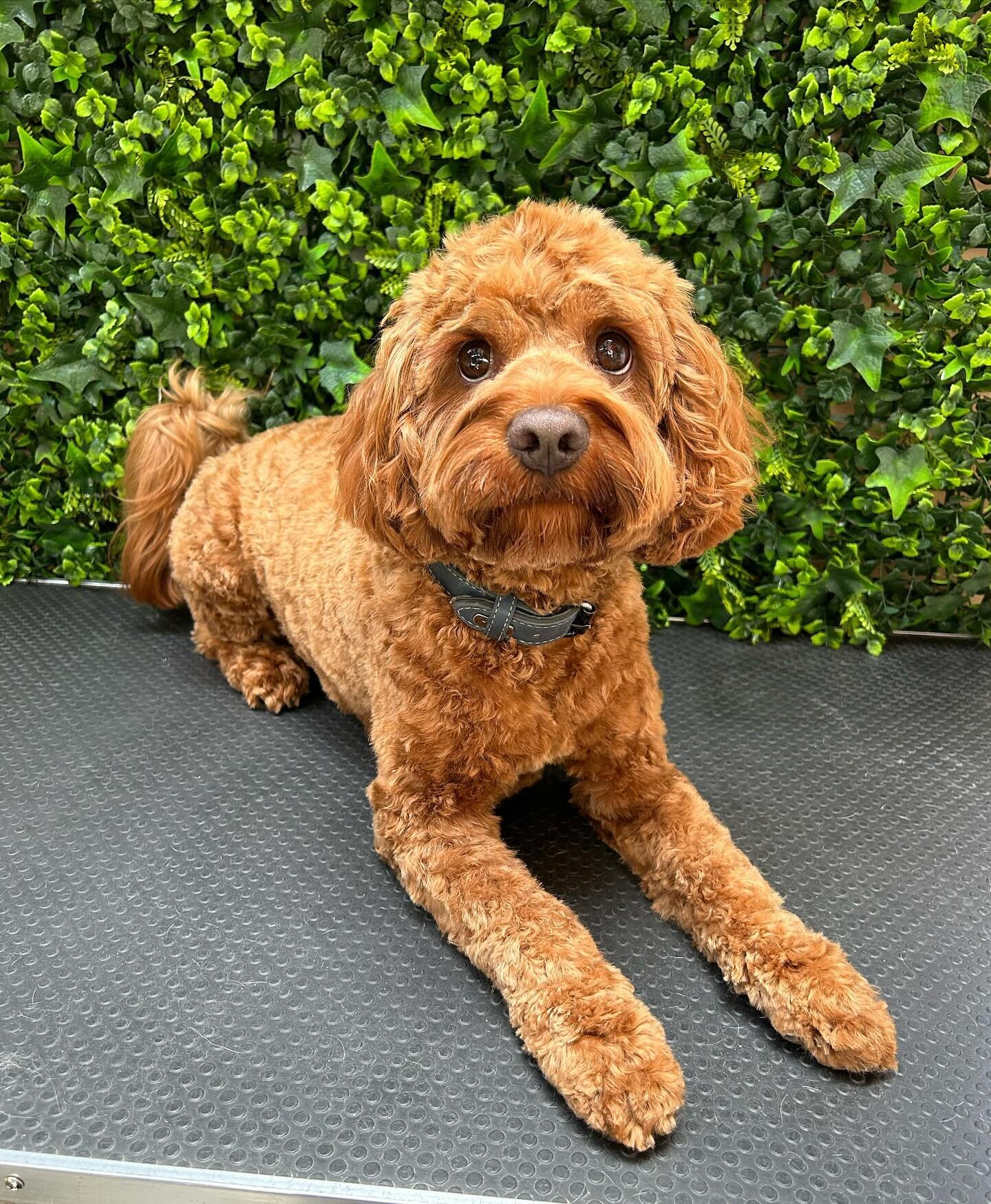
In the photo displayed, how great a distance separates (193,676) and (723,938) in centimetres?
162

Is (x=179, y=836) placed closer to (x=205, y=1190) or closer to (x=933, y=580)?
(x=205, y=1190)

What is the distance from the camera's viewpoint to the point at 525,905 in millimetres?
1500

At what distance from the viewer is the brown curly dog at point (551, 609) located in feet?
4.36

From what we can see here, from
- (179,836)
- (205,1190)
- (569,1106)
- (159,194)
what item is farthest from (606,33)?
(205,1190)

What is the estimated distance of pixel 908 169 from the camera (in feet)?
7.38

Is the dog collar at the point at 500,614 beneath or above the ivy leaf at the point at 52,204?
beneath

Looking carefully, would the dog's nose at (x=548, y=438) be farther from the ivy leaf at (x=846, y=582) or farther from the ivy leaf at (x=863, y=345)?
the ivy leaf at (x=846, y=582)

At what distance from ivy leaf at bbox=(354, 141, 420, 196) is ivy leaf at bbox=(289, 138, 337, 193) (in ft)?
0.24

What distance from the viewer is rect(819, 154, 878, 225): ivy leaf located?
2.26 meters

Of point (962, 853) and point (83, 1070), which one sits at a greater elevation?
point (962, 853)

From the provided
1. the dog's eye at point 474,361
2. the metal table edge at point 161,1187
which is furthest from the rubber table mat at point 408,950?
the dog's eye at point 474,361

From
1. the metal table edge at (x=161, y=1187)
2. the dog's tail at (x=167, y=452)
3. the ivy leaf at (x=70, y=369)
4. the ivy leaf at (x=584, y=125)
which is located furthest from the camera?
the ivy leaf at (x=70, y=369)

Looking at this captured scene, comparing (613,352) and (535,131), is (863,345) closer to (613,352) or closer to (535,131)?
(535,131)

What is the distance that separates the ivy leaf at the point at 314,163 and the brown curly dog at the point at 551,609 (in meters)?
1.07
